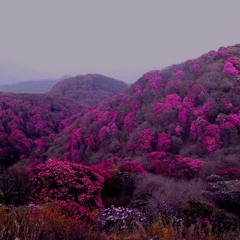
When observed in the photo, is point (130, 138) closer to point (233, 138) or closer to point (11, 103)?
point (233, 138)

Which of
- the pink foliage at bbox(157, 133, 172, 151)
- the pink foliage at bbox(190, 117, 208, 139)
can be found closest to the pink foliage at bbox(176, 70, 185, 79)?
the pink foliage at bbox(190, 117, 208, 139)

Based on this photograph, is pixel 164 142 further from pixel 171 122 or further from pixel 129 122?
pixel 129 122

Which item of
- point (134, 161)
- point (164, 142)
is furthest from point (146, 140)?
point (134, 161)

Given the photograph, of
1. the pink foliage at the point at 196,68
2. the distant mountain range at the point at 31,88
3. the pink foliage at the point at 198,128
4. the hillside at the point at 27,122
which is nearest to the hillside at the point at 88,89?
the hillside at the point at 27,122

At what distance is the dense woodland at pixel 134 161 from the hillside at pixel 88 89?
13.2 m

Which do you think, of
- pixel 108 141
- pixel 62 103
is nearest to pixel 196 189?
pixel 108 141

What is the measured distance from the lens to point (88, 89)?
64.7 m

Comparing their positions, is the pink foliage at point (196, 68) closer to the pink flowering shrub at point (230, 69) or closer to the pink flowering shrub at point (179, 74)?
the pink flowering shrub at point (179, 74)

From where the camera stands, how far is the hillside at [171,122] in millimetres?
20791

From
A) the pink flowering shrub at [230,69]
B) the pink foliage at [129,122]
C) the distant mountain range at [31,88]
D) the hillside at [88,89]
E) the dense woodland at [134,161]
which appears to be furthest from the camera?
the distant mountain range at [31,88]

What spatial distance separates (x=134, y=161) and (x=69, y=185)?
6.20 metres

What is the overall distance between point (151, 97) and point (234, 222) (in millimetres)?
22051

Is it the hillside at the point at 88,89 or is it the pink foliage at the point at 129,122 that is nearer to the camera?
the pink foliage at the point at 129,122

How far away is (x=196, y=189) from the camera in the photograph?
36.7 ft
